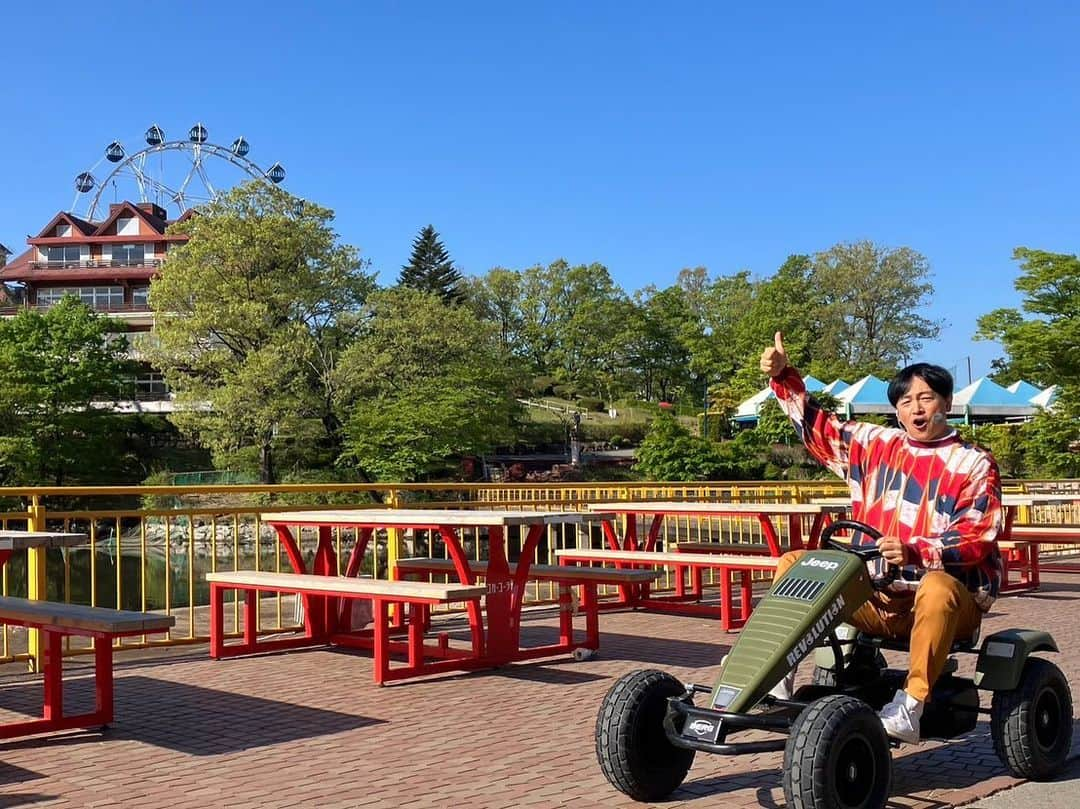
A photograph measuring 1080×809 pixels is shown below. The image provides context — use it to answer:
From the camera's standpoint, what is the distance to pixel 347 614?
8.31 metres

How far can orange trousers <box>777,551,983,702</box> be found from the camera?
3969 millimetres

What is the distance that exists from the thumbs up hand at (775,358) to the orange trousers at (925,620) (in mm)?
889

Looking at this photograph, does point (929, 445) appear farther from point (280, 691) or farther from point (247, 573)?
point (247, 573)

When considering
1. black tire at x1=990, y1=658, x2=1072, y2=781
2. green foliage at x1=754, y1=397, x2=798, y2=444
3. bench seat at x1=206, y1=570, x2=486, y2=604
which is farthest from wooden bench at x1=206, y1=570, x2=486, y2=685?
green foliage at x1=754, y1=397, x2=798, y2=444

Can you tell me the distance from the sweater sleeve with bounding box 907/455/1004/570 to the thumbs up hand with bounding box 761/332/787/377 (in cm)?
90

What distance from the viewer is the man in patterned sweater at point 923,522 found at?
13.1 ft

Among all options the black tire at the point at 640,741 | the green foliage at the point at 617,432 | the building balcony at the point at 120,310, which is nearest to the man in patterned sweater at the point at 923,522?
the black tire at the point at 640,741

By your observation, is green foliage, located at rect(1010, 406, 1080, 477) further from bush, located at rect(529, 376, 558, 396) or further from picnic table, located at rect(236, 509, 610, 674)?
bush, located at rect(529, 376, 558, 396)

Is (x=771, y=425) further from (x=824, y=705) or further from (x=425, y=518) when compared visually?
(x=824, y=705)

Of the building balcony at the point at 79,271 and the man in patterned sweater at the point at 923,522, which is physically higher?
the building balcony at the point at 79,271

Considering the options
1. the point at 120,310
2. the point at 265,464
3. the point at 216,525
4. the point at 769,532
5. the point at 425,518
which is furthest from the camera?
the point at 120,310

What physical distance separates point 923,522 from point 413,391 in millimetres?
37860

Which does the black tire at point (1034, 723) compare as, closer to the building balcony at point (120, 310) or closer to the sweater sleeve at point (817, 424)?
the sweater sleeve at point (817, 424)

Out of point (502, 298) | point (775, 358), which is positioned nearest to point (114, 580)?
point (775, 358)
